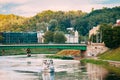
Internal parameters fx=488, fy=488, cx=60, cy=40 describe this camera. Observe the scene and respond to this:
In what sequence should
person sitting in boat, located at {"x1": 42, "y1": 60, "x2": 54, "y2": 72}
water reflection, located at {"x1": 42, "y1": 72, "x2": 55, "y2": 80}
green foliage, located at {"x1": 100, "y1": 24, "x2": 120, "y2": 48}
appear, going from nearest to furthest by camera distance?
water reflection, located at {"x1": 42, "y1": 72, "x2": 55, "y2": 80}
person sitting in boat, located at {"x1": 42, "y1": 60, "x2": 54, "y2": 72}
green foliage, located at {"x1": 100, "y1": 24, "x2": 120, "y2": 48}

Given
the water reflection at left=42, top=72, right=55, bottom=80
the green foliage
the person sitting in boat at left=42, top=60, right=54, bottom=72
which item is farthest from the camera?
the green foliage

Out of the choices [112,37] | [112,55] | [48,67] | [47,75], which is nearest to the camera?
[47,75]

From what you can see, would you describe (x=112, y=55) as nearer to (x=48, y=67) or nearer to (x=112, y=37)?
(x=112, y=37)

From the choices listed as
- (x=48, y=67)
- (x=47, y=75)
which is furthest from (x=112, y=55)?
(x=47, y=75)

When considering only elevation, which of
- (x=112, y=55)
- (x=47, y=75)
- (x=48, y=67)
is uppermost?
(x=112, y=55)

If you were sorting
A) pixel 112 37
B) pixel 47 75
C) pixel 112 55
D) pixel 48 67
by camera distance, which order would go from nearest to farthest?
pixel 47 75 → pixel 48 67 → pixel 112 55 → pixel 112 37

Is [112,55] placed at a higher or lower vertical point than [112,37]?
lower

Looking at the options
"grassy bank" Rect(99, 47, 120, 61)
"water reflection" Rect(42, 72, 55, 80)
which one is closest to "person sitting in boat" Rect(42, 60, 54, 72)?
"water reflection" Rect(42, 72, 55, 80)

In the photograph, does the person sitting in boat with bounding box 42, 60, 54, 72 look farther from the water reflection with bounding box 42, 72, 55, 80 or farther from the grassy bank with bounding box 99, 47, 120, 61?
the grassy bank with bounding box 99, 47, 120, 61

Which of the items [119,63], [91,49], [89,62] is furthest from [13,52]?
[119,63]

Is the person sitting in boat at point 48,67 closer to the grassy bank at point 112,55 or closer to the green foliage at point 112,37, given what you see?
the grassy bank at point 112,55

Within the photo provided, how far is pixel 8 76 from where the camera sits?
277 ft

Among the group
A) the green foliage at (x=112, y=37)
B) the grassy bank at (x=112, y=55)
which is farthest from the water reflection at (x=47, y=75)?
the green foliage at (x=112, y=37)

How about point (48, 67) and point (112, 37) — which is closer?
point (48, 67)
